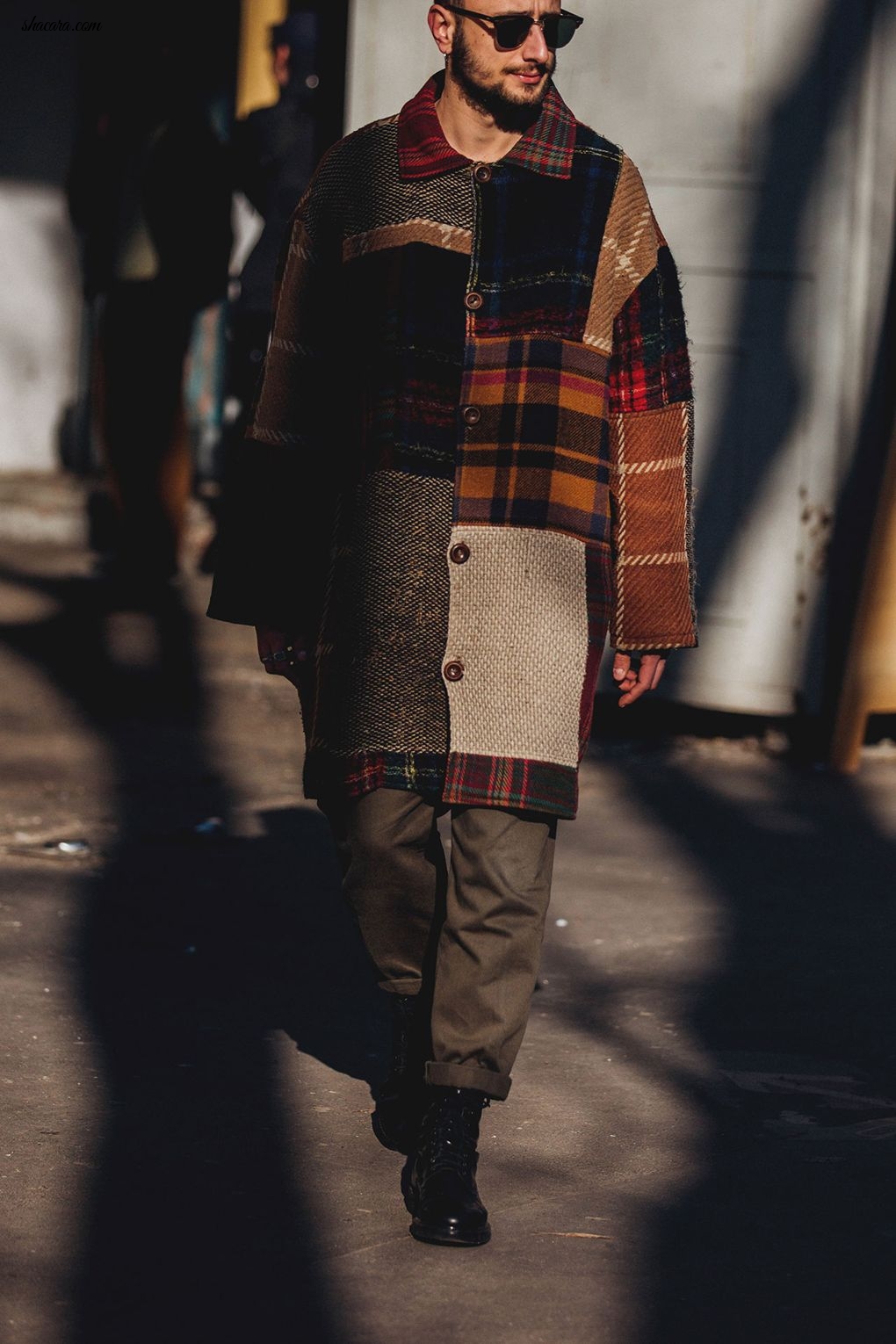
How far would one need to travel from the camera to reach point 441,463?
3287mm

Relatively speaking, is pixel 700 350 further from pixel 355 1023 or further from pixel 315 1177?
pixel 315 1177

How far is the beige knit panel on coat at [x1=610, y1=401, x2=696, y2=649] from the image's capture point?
3359mm

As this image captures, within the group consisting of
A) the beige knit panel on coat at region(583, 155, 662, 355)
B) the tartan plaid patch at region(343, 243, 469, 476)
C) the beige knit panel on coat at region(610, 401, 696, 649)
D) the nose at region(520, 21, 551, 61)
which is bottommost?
the beige knit panel on coat at region(610, 401, 696, 649)

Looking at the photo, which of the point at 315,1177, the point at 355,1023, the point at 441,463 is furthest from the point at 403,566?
the point at 355,1023

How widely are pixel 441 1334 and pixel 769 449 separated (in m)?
3.89

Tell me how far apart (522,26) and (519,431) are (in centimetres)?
60

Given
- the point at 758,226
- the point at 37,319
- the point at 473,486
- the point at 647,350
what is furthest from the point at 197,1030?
the point at 37,319

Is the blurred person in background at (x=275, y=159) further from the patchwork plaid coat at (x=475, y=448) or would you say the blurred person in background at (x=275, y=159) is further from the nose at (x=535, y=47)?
the nose at (x=535, y=47)

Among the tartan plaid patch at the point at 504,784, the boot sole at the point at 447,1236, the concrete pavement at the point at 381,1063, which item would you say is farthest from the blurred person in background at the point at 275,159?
the boot sole at the point at 447,1236

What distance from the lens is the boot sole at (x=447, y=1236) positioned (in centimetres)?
314

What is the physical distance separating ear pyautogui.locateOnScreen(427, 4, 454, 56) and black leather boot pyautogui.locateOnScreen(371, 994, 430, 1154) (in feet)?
4.93

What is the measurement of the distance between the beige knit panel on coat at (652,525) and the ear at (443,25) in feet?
2.08

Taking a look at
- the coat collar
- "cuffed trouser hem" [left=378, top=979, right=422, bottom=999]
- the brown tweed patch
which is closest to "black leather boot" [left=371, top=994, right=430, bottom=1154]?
"cuffed trouser hem" [left=378, top=979, right=422, bottom=999]

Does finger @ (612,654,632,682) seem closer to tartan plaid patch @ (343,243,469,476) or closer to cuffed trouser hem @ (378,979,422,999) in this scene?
tartan plaid patch @ (343,243,469,476)
